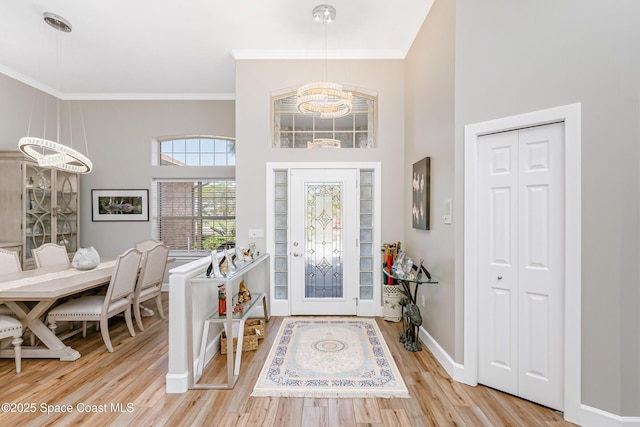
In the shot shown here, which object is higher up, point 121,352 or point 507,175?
point 507,175

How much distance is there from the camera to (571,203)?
6.82 feet

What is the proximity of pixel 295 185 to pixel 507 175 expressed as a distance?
2.50 m

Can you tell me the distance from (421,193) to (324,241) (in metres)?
1.46

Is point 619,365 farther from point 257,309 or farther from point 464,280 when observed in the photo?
point 257,309

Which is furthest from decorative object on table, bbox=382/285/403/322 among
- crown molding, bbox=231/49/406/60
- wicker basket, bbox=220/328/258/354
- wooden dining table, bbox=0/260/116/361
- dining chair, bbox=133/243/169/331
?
wooden dining table, bbox=0/260/116/361

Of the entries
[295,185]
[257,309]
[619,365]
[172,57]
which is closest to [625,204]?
[619,365]

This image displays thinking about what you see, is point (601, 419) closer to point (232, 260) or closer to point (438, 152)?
point (438, 152)

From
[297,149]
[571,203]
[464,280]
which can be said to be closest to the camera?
[571,203]

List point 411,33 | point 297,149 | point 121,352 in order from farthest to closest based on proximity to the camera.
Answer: point 297,149, point 411,33, point 121,352

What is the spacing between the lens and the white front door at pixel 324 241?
4160 millimetres

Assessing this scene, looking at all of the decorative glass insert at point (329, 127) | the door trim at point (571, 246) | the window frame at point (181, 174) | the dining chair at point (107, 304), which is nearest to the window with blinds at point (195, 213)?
the window frame at point (181, 174)

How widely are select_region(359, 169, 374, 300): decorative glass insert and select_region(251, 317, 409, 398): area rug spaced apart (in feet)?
1.73

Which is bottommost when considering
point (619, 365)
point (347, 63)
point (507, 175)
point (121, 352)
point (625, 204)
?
point (121, 352)

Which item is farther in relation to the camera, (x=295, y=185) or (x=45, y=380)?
(x=295, y=185)
